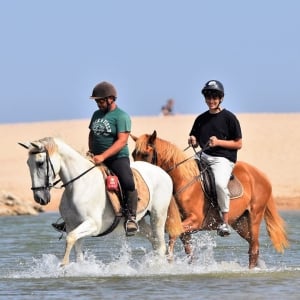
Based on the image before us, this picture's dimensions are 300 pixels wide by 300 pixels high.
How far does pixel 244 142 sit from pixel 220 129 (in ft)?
121

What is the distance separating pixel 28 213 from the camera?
30.4 m

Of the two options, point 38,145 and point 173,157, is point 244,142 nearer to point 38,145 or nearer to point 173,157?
point 173,157

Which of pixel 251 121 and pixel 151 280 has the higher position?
pixel 251 121

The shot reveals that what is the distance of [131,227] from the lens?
12453 millimetres

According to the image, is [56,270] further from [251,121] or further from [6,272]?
[251,121]

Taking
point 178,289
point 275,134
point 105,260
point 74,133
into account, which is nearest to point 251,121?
point 275,134

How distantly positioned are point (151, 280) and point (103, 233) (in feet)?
2.58

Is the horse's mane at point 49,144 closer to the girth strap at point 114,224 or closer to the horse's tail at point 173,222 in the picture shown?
the girth strap at point 114,224

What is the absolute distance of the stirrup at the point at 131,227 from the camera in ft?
40.9

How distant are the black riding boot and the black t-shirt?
1599 mm

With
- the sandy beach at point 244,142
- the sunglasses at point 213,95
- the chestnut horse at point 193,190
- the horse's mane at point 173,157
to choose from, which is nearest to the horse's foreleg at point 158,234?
the chestnut horse at point 193,190

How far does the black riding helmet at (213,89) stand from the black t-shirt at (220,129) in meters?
0.27

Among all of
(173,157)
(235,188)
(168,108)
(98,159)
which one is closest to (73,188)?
(98,159)

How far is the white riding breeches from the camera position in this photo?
44.6 feet
